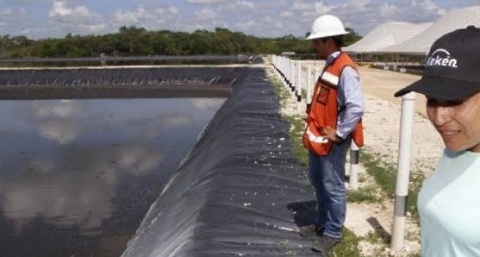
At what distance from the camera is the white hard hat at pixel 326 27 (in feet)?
14.2

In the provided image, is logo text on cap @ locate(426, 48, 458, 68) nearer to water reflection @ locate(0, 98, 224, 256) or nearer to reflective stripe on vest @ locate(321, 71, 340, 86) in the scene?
reflective stripe on vest @ locate(321, 71, 340, 86)

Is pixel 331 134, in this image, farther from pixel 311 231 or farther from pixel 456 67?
pixel 456 67

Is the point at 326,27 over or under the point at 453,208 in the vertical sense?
over

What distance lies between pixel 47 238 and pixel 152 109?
16.4 metres

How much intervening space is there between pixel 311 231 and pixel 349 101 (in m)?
1.24

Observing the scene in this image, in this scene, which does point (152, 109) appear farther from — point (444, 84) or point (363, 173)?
point (444, 84)

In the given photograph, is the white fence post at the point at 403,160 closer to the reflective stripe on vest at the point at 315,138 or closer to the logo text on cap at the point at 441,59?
the reflective stripe on vest at the point at 315,138

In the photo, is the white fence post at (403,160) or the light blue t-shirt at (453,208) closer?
the light blue t-shirt at (453,208)

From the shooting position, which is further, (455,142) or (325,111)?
(325,111)

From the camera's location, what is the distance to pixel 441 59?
1550 mm

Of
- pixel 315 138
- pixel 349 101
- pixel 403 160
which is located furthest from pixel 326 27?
pixel 403 160

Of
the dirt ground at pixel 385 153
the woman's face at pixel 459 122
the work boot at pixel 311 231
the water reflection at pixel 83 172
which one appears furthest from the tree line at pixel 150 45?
the woman's face at pixel 459 122

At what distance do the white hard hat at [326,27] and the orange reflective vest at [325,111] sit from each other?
0.60ft

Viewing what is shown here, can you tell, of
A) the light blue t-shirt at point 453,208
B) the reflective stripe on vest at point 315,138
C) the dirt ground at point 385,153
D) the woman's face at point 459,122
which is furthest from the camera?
the dirt ground at point 385,153
